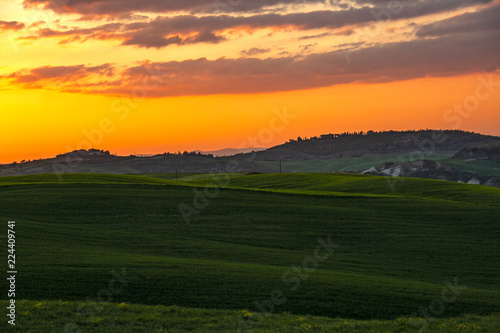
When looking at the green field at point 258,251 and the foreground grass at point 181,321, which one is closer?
the foreground grass at point 181,321

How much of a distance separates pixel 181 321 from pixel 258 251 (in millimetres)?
16428

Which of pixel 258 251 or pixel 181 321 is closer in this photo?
pixel 181 321

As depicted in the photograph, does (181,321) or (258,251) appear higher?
(258,251)

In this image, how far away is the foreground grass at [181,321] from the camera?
19.5 metres

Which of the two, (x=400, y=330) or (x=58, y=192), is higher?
(x=58, y=192)

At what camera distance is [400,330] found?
64.8 feet

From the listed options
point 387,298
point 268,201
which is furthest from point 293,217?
point 387,298

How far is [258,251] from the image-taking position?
36.8 m

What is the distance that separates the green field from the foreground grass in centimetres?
17

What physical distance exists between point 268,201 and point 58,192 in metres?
21.0

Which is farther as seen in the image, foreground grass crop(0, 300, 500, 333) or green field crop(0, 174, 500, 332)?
green field crop(0, 174, 500, 332)

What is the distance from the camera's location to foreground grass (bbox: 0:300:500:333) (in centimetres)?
1953

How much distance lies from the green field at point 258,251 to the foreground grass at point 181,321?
0.57 ft

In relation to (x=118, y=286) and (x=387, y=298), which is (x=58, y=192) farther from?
(x=387, y=298)
